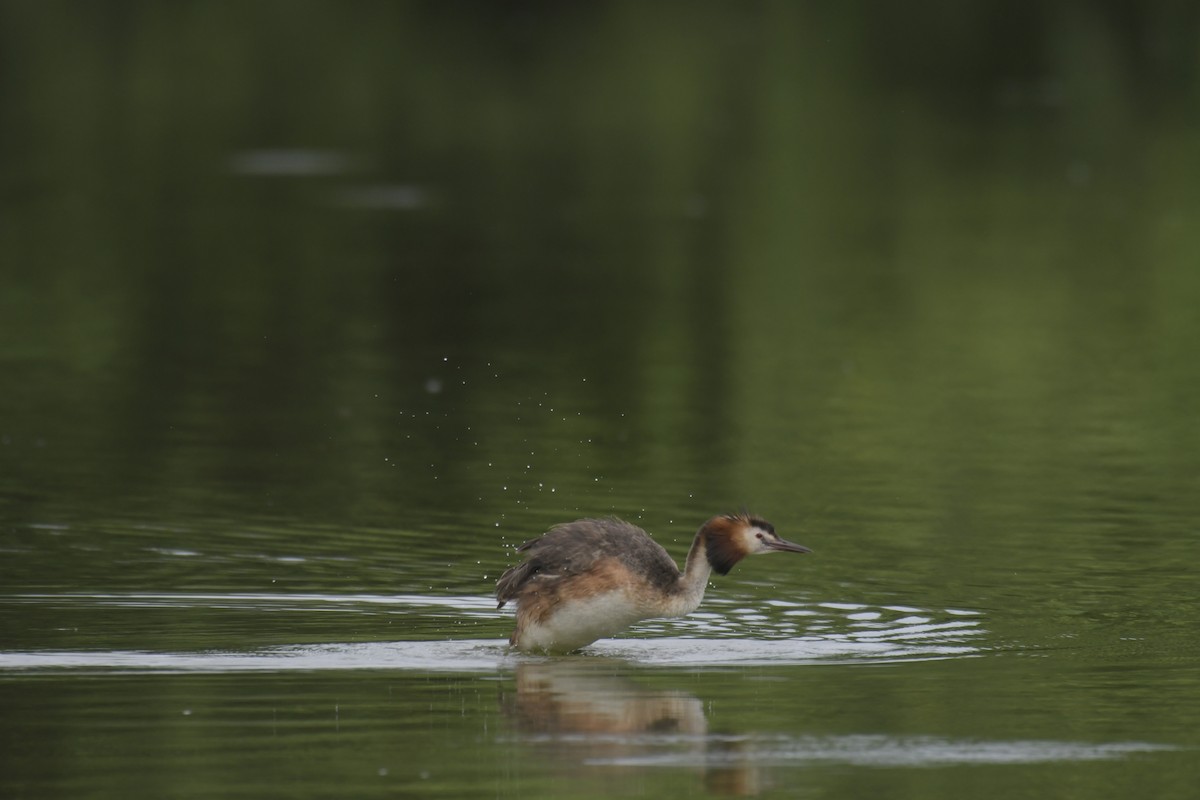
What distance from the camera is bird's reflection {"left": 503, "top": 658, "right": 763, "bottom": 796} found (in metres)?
8.64

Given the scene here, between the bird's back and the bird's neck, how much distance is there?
0.17ft

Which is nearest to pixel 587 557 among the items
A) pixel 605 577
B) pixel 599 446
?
pixel 605 577

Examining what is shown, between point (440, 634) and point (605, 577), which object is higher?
point (605, 577)

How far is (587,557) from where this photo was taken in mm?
11117

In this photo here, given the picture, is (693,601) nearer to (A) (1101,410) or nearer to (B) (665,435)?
(B) (665,435)

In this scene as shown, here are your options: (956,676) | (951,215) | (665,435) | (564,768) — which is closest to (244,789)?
(564,768)

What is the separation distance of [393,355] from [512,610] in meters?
9.24

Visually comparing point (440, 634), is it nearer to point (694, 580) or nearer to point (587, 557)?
point (587, 557)

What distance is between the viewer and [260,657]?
1053 cm

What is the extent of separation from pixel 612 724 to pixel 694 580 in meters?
1.86

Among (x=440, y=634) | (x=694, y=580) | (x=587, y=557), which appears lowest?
(x=440, y=634)

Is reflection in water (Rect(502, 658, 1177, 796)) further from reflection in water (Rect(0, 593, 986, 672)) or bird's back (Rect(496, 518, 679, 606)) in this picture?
bird's back (Rect(496, 518, 679, 606))

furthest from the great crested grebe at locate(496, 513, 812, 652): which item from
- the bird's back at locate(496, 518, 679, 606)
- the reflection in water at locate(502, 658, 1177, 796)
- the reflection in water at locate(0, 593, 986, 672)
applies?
the reflection in water at locate(502, 658, 1177, 796)

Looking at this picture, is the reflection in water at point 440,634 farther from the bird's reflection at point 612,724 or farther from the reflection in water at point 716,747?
the reflection in water at point 716,747
